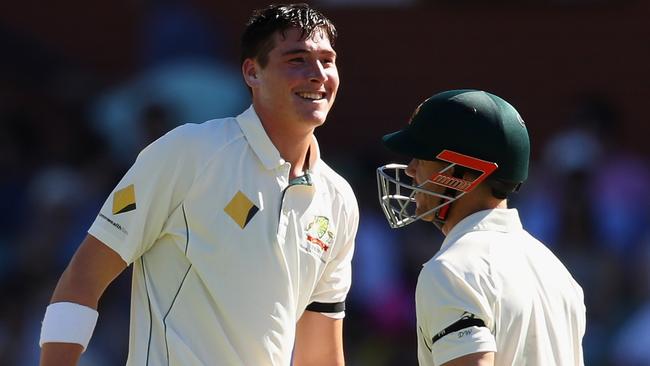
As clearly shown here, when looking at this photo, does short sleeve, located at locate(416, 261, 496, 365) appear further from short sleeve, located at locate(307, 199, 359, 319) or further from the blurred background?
the blurred background

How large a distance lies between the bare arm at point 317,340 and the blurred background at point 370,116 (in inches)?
129

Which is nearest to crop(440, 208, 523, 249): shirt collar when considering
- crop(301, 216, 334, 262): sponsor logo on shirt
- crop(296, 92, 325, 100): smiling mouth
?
crop(301, 216, 334, 262): sponsor logo on shirt

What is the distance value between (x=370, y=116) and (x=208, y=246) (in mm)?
5423

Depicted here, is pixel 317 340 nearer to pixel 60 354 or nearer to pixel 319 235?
pixel 319 235

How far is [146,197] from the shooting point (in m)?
4.21

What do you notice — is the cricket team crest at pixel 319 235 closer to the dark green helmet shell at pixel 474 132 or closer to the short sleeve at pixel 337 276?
the short sleeve at pixel 337 276

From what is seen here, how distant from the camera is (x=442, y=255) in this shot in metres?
3.65

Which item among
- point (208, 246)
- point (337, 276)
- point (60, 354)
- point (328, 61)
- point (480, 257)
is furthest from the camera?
point (337, 276)

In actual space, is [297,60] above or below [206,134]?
above

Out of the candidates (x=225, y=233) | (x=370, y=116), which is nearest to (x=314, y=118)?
(x=225, y=233)

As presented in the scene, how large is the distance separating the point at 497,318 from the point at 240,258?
997 millimetres

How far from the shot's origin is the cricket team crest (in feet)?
14.5

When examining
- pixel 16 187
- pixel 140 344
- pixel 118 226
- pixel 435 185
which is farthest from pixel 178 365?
pixel 16 187

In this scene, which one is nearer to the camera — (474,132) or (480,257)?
(480,257)
